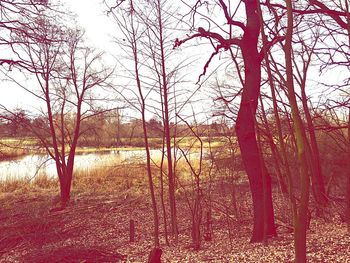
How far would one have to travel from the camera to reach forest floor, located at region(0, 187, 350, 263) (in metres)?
6.73

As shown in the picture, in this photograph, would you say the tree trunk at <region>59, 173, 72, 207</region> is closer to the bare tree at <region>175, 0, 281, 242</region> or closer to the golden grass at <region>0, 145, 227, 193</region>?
the golden grass at <region>0, 145, 227, 193</region>

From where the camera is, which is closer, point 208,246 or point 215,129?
point 208,246

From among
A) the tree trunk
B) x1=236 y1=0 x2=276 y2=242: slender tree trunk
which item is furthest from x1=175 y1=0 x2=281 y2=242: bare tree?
the tree trunk

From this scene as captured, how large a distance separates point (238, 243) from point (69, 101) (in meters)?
10.4

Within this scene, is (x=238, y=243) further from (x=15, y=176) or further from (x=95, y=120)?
(x=15, y=176)

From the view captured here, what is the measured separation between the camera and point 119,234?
11.6 metres

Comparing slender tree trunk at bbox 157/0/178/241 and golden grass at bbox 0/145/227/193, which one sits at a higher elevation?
slender tree trunk at bbox 157/0/178/241

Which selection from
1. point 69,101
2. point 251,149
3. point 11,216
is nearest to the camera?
point 251,149

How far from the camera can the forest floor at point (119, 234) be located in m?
6.73

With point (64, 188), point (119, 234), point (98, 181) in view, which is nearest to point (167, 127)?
point (119, 234)

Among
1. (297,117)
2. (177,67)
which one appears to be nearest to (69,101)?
(177,67)

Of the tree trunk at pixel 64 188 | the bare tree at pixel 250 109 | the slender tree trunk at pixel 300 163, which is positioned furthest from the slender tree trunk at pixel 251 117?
the tree trunk at pixel 64 188

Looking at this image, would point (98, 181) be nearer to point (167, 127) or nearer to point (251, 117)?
point (167, 127)

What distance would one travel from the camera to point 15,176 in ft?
66.7
